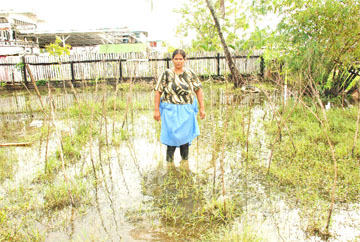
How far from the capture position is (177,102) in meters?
3.28

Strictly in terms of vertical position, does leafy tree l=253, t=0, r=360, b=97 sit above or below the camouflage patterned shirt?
above

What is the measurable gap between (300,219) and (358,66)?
15.9 ft

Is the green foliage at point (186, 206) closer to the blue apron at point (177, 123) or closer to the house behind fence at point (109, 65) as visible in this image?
the blue apron at point (177, 123)

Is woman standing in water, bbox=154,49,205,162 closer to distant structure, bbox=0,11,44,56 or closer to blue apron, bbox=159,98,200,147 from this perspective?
blue apron, bbox=159,98,200,147

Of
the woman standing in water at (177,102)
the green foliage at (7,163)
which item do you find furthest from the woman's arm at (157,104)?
the green foliage at (7,163)

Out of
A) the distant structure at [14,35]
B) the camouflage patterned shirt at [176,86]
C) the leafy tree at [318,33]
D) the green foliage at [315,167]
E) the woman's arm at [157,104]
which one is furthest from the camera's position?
the distant structure at [14,35]

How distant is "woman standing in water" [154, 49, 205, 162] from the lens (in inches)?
127

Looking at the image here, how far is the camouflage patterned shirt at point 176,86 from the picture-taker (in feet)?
10.6

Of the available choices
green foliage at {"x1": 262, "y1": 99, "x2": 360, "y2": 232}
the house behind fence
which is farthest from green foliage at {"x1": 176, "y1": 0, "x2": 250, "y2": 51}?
green foliage at {"x1": 262, "y1": 99, "x2": 360, "y2": 232}

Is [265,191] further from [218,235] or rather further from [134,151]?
[134,151]

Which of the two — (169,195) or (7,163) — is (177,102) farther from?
(7,163)

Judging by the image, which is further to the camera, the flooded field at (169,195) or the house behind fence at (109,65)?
the house behind fence at (109,65)

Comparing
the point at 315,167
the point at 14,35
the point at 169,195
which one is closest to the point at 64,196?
the point at 169,195

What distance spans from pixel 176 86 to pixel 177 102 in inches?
7.4
